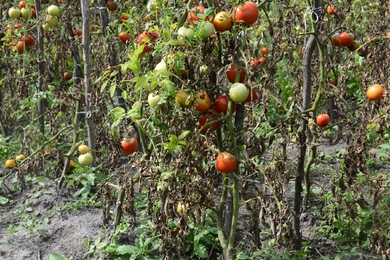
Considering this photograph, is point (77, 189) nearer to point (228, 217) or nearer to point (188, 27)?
point (228, 217)

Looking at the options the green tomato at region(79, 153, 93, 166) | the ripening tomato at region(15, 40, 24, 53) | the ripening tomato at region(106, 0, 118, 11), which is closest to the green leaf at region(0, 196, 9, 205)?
the green tomato at region(79, 153, 93, 166)

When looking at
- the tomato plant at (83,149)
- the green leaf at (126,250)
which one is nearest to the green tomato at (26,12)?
the tomato plant at (83,149)

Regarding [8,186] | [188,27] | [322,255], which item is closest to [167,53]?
[188,27]

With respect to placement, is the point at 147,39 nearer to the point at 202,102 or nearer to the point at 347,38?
the point at 202,102

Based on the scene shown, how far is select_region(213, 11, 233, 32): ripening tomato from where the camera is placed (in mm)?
1834

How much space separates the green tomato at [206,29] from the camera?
5.91 feet

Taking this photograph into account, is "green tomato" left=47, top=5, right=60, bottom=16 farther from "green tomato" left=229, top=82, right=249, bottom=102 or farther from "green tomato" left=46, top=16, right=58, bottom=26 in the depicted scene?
"green tomato" left=229, top=82, right=249, bottom=102

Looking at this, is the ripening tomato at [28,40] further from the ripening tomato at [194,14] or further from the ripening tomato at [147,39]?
the ripening tomato at [194,14]

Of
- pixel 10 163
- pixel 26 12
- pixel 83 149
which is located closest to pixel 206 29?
pixel 83 149

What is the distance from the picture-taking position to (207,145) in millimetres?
2105

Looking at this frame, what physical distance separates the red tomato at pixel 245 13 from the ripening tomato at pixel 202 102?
1.04ft

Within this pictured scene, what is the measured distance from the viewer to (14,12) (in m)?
3.91

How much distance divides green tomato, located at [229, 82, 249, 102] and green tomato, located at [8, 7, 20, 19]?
2.73 metres

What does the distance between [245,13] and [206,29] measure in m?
0.16
